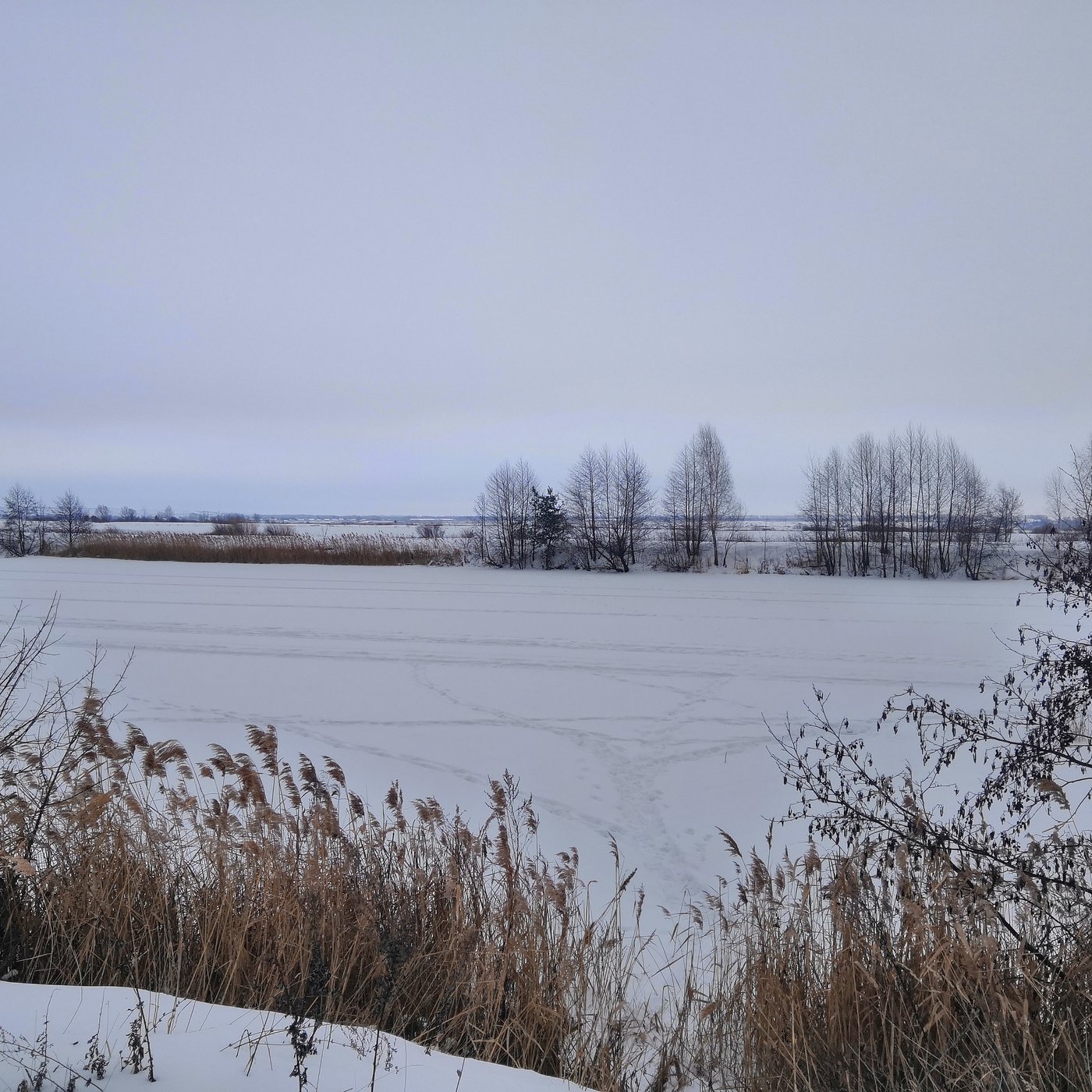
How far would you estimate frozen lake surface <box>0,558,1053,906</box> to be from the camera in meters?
6.66

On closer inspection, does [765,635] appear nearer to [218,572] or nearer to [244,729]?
[244,729]

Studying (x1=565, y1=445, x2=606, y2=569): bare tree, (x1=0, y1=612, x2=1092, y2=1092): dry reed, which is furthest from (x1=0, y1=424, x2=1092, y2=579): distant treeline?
(x1=0, y1=612, x2=1092, y2=1092): dry reed

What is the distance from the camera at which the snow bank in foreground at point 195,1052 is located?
2045mm

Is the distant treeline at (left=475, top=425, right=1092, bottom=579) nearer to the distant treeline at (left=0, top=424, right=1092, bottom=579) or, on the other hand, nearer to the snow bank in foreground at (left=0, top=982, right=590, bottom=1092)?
the distant treeline at (left=0, top=424, right=1092, bottom=579)

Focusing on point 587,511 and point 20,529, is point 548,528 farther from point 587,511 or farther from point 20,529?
point 20,529

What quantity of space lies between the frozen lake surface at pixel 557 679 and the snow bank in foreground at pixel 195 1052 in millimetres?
2871

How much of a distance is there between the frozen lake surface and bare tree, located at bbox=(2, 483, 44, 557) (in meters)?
20.2

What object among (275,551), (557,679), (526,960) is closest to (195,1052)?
(526,960)

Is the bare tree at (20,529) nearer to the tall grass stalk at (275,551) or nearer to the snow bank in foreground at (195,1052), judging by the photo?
the tall grass stalk at (275,551)

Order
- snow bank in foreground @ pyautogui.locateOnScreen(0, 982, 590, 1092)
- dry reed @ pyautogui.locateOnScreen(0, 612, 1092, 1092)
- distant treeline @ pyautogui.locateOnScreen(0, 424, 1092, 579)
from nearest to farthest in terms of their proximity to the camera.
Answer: snow bank in foreground @ pyautogui.locateOnScreen(0, 982, 590, 1092)
dry reed @ pyautogui.locateOnScreen(0, 612, 1092, 1092)
distant treeline @ pyautogui.locateOnScreen(0, 424, 1092, 579)

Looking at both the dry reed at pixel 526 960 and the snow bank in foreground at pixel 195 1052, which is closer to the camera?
the snow bank in foreground at pixel 195 1052

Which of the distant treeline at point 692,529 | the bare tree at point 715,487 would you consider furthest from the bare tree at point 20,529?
the bare tree at point 715,487

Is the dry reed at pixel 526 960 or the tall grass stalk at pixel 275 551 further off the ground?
the tall grass stalk at pixel 275 551

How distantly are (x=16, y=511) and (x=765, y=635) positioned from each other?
1742 inches
